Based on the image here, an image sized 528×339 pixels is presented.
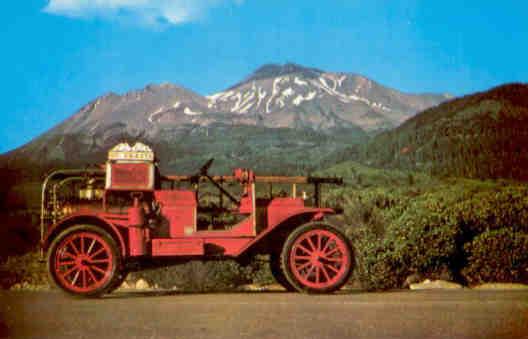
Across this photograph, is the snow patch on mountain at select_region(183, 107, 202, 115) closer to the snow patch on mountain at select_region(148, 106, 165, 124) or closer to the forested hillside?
the snow patch on mountain at select_region(148, 106, 165, 124)

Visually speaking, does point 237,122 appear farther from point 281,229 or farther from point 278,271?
point 281,229

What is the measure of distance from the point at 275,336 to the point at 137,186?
4.00 m

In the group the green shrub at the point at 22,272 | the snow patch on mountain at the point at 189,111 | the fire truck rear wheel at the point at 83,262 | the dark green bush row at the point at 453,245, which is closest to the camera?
the fire truck rear wheel at the point at 83,262

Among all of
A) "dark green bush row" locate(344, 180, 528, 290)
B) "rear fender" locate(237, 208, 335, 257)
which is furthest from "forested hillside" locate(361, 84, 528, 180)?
"rear fender" locate(237, 208, 335, 257)

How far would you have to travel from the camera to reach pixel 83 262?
8.84 metres

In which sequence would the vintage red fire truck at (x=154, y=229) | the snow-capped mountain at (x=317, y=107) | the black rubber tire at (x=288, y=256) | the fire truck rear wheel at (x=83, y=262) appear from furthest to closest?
the snow-capped mountain at (x=317, y=107), the black rubber tire at (x=288, y=256), the vintage red fire truck at (x=154, y=229), the fire truck rear wheel at (x=83, y=262)

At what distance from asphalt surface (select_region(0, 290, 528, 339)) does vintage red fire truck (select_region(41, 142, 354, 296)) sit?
0.48m

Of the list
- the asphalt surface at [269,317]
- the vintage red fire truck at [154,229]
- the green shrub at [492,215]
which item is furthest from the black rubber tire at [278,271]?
the green shrub at [492,215]

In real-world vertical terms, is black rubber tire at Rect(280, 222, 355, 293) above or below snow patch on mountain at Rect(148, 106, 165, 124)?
below

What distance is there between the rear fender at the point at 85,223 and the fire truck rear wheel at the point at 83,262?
0.11 meters

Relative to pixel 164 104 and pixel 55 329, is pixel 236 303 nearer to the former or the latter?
pixel 55 329

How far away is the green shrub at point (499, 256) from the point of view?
518 inches

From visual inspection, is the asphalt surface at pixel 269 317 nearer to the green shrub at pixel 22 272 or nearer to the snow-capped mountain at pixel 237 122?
the green shrub at pixel 22 272

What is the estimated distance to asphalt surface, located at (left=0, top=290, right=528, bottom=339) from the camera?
5902mm
